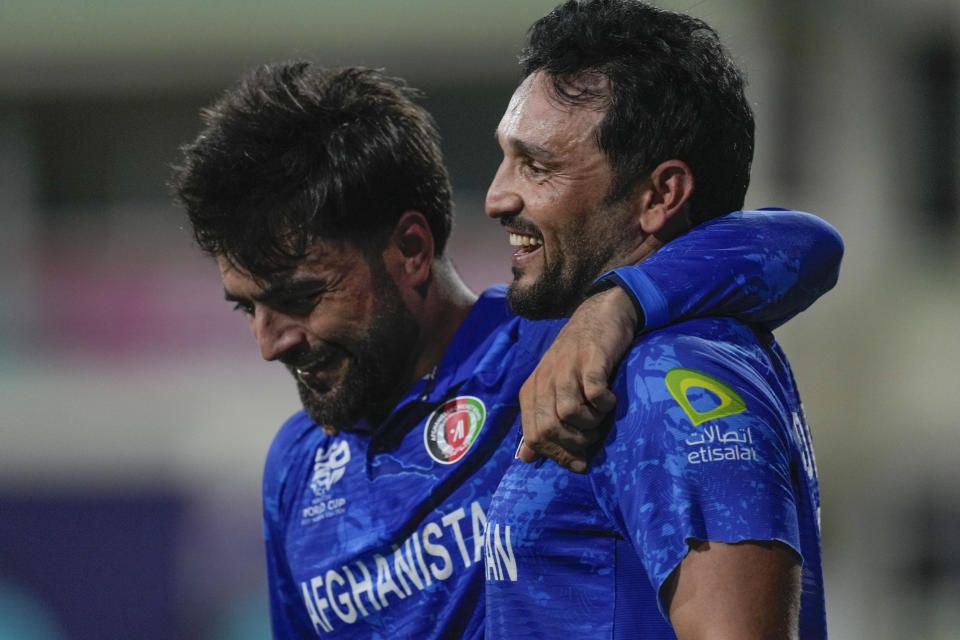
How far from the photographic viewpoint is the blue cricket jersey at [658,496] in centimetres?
174

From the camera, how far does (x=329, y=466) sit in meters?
3.04

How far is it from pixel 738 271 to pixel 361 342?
1.12 metres

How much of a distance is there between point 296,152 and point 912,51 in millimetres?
8340

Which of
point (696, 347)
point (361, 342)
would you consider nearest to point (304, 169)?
point (361, 342)

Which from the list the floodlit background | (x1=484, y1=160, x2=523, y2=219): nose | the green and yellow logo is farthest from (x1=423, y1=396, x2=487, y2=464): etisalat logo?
the floodlit background

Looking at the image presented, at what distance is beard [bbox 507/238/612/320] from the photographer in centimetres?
218

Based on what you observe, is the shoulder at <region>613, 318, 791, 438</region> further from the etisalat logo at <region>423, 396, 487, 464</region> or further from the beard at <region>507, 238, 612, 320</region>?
the etisalat logo at <region>423, 396, 487, 464</region>

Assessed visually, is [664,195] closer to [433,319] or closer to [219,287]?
[433,319]

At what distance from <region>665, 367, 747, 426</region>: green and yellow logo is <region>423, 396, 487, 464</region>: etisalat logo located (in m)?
0.98

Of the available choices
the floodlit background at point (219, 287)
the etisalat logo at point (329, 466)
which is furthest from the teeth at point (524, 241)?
the floodlit background at point (219, 287)

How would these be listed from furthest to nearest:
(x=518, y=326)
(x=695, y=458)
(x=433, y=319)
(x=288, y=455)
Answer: (x=288, y=455)
(x=433, y=319)
(x=518, y=326)
(x=695, y=458)

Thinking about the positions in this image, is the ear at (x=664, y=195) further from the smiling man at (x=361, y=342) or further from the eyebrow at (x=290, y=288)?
the eyebrow at (x=290, y=288)

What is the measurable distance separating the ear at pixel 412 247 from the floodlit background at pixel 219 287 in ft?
17.1

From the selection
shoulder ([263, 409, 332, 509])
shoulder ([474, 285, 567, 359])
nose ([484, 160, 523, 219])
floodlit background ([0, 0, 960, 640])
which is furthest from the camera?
floodlit background ([0, 0, 960, 640])
